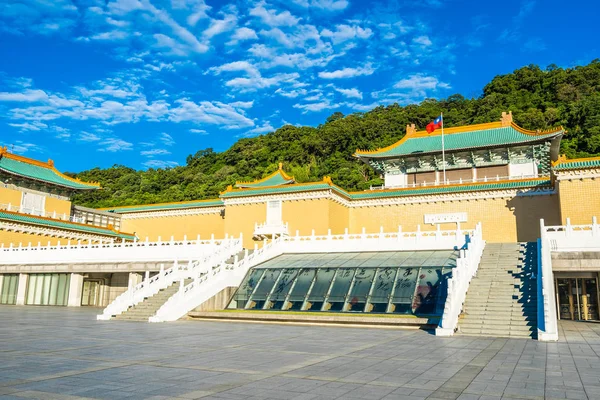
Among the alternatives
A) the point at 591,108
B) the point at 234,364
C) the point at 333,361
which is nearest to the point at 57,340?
the point at 234,364

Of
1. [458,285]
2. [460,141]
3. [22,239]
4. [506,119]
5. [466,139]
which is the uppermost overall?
[506,119]

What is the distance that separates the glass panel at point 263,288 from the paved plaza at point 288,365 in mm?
5852

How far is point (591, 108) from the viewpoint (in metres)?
64.9

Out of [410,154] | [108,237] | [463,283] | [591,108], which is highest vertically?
[591,108]

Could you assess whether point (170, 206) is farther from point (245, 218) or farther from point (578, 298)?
point (578, 298)

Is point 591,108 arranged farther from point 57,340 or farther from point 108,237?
point 57,340

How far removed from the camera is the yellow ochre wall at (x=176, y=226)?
138 feet

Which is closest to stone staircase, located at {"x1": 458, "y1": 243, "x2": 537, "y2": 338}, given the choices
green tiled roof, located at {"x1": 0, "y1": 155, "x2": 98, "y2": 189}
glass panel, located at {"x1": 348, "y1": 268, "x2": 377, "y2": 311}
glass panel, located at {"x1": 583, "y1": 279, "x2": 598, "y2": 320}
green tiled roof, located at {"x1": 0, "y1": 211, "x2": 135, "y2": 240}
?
glass panel, located at {"x1": 348, "y1": 268, "x2": 377, "y2": 311}

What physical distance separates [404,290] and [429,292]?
1014 mm

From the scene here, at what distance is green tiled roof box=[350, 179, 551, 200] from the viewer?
32656 mm

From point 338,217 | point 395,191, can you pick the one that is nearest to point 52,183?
point 338,217

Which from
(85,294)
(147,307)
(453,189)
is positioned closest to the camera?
(147,307)

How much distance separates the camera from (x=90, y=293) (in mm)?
33219

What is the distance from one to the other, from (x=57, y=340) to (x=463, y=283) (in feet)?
45.2
